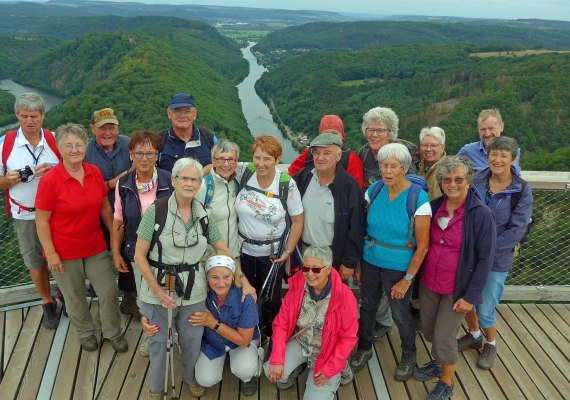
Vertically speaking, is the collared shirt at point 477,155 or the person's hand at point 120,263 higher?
the collared shirt at point 477,155

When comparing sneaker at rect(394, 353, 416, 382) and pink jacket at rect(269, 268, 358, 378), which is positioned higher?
pink jacket at rect(269, 268, 358, 378)

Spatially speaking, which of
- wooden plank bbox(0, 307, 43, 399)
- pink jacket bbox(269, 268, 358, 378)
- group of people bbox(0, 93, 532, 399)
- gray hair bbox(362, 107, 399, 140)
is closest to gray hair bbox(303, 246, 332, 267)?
group of people bbox(0, 93, 532, 399)

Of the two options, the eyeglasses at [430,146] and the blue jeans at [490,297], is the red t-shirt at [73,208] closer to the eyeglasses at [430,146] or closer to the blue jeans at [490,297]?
the eyeglasses at [430,146]

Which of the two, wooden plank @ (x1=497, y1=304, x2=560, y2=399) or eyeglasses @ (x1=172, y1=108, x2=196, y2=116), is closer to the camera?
wooden plank @ (x1=497, y1=304, x2=560, y2=399)

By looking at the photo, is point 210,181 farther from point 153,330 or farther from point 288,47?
point 288,47

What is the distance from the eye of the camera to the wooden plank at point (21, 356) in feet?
9.72

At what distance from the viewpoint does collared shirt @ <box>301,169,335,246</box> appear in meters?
2.96

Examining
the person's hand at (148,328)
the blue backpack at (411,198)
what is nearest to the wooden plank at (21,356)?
the person's hand at (148,328)

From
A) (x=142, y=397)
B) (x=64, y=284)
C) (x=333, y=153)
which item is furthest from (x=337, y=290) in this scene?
(x=64, y=284)

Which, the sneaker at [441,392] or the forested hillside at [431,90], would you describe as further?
the forested hillside at [431,90]

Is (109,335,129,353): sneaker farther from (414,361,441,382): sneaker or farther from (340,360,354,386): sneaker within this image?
(414,361,441,382): sneaker

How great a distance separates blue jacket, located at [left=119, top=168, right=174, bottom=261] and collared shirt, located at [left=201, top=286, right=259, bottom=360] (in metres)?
0.65

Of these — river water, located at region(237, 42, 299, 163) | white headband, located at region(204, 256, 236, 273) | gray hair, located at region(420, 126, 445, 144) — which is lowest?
river water, located at region(237, 42, 299, 163)

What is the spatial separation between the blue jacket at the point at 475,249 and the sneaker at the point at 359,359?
849 millimetres
